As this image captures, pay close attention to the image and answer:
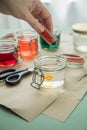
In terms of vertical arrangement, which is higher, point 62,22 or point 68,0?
point 68,0

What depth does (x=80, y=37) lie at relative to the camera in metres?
0.84

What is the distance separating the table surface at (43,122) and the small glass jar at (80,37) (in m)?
0.35

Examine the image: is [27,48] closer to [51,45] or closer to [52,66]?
[51,45]

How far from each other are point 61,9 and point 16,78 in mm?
1015

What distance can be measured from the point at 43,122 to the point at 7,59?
30 centimetres

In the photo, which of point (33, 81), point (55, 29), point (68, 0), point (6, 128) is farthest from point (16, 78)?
point (68, 0)

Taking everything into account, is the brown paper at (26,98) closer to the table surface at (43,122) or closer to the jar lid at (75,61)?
the table surface at (43,122)

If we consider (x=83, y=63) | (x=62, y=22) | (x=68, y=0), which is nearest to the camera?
(x=83, y=63)

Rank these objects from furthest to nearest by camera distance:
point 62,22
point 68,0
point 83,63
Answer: point 62,22
point 68,0
point 83,63

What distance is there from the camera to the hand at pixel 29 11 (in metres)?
0.79

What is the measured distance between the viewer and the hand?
79 centimetres

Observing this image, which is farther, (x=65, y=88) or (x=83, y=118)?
(x=65, y=88)

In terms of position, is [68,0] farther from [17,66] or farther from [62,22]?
[17,66]

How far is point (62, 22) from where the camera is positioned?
162cm
